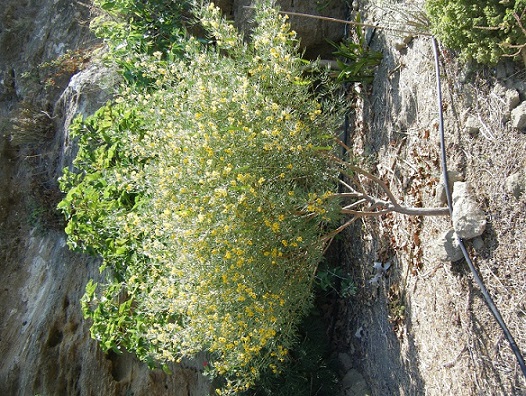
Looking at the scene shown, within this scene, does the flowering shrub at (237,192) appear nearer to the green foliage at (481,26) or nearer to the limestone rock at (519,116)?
the green foliage at (481,26)

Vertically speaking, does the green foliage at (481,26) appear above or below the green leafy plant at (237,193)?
above

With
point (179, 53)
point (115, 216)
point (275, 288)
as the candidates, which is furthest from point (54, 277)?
point (275, 288)

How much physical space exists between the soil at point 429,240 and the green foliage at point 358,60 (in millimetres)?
84

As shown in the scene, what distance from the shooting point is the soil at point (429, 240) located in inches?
106

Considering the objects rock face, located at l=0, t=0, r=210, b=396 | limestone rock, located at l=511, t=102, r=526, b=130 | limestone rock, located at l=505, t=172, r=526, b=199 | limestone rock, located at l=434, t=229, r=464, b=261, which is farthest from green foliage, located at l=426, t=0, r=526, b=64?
rock face, located at l=0, t=0, r=210, b=396

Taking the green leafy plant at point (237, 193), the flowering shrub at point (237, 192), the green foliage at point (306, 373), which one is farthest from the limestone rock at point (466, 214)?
the green foliage at point (306, 373)

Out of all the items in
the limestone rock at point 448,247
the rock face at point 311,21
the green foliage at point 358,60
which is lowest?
the limestone rock at point 448,247

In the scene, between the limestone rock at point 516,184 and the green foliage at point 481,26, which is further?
the limestone rock at point 516,184

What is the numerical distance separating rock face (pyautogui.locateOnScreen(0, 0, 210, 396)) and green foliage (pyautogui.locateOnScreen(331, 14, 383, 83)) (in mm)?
2123

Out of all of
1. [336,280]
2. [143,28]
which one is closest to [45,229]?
[143,28]

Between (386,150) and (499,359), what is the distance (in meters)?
1.82

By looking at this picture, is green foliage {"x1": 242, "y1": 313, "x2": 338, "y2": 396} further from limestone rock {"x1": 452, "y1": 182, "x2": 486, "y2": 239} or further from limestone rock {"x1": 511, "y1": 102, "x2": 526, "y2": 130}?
limestone rock {"x1": 511, "y1": 102, "x2": 526, "y2": 130}

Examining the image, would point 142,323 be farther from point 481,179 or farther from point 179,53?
point 481,179

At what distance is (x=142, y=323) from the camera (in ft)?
12.6
